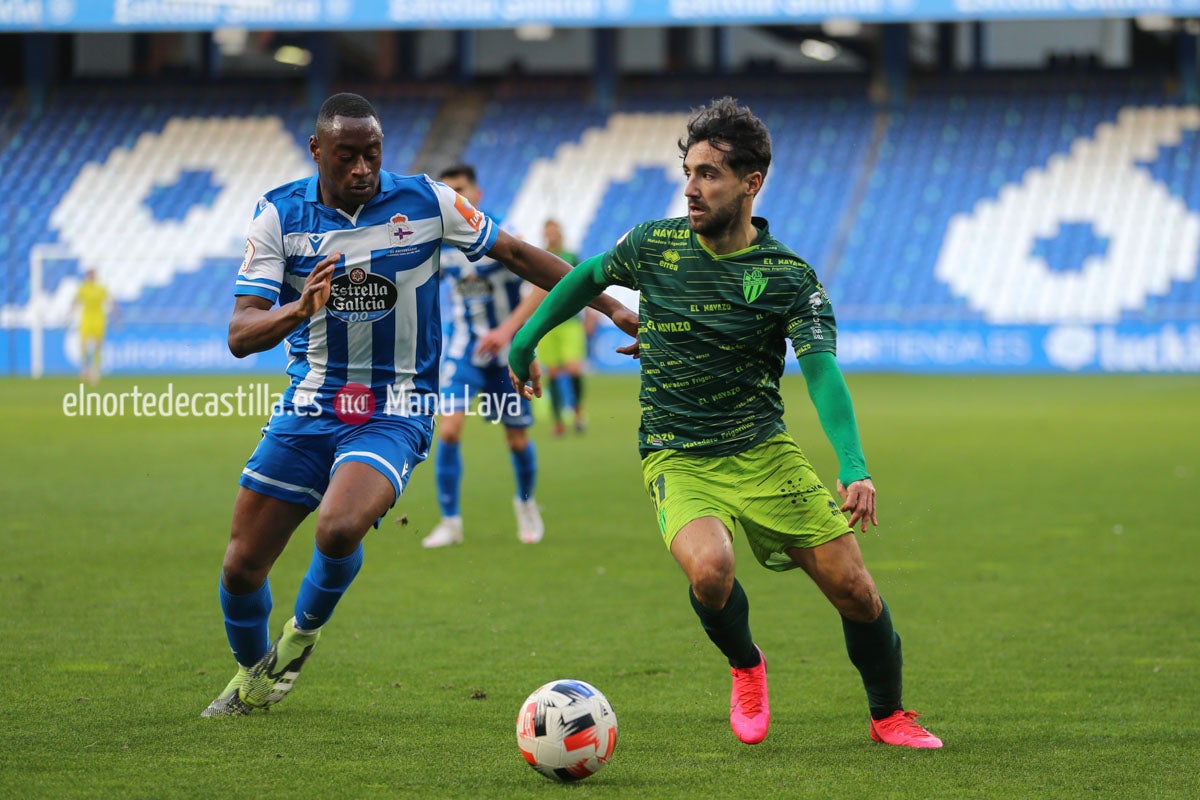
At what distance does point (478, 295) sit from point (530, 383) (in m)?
4.58

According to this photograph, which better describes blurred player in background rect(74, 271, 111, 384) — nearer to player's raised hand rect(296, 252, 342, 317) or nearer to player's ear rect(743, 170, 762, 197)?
player's raised hand rect(296, 252, 342, 317)

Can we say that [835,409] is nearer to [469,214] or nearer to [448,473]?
[469,214]

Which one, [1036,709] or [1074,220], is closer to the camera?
[1036,709]

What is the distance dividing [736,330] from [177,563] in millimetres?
4788

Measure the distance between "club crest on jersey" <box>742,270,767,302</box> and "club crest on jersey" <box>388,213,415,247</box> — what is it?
124 cm

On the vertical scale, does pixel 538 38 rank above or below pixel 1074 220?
above

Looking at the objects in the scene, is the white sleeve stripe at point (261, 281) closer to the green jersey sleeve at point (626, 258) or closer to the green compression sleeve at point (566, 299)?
the green compression sleeve at point (566, 299)

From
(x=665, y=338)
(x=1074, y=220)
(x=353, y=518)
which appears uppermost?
(x=665, y=338)

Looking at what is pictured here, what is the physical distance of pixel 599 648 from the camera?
6.25 m

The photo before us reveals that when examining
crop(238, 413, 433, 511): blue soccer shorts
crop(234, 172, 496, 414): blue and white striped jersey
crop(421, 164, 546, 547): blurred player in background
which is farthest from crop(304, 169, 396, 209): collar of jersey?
crop(421, 164, 546, 547): blurred player in background

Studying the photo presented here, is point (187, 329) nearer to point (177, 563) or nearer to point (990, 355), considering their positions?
point (990, 355)

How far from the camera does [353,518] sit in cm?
482

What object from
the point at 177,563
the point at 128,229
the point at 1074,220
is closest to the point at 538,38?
the point at 128,229

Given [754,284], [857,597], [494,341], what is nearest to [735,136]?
[754,284]
